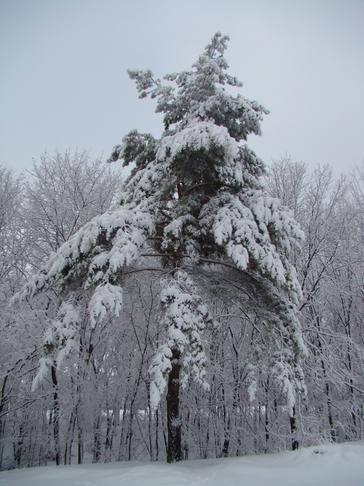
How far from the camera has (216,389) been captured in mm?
13875

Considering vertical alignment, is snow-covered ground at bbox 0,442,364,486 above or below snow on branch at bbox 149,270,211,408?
below

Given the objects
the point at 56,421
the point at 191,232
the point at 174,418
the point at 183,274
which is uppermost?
the point at 191,232

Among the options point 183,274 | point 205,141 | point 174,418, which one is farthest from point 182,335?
point 205,141

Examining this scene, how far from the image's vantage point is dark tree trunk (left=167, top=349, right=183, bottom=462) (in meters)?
6.28

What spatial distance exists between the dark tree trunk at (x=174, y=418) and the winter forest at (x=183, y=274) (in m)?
0.03

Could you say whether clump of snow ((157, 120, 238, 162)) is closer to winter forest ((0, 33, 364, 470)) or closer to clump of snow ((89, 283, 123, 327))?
winter forest ((0, 33, 364, 470))

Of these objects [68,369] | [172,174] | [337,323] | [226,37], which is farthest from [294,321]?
[337,323]

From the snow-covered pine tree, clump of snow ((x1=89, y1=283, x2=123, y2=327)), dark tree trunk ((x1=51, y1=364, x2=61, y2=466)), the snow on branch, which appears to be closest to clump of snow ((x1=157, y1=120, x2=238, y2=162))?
the snow-covered pine tree

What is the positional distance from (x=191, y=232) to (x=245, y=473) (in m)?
4.50

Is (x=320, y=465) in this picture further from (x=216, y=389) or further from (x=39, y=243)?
(x=39, y=243)

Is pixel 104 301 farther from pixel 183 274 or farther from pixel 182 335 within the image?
pixel 183 274

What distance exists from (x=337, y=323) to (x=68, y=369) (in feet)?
45.4

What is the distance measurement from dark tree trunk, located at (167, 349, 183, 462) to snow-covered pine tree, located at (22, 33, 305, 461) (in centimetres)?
2

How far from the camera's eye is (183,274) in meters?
6.41
